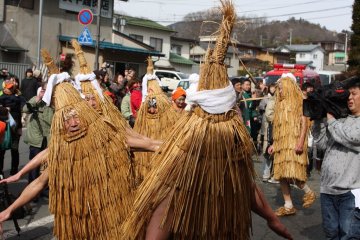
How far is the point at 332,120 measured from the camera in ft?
13.4

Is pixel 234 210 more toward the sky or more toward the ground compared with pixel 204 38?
more toward the ground

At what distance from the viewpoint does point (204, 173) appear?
250cm

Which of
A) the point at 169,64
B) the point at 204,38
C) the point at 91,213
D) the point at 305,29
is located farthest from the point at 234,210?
the point at 305,29

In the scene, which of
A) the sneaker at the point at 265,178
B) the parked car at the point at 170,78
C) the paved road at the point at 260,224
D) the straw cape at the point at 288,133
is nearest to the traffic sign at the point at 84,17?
the paved road at the point at 260,224

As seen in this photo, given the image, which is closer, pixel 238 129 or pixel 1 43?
pixel 238 129

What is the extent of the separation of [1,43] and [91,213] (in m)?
21.4

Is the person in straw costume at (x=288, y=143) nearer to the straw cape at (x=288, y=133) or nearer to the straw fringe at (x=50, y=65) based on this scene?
the straw cape at (x=288, y=133)

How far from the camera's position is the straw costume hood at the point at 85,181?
11.2ft

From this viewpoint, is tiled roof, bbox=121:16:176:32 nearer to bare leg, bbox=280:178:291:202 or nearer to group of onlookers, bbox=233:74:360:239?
bare leg, bbox=280:178:291:202

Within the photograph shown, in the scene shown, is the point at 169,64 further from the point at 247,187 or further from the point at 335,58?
the point at 335,58

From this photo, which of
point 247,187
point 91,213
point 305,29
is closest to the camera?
point 247,187

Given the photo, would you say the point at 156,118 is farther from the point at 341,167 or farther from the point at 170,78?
the point at 170,78

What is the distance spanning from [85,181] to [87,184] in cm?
3

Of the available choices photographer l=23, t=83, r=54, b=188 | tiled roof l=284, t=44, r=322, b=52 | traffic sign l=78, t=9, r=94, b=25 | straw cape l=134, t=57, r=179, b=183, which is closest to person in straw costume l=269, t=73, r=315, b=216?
straw cape l=134, t=57, r=179, b=183
